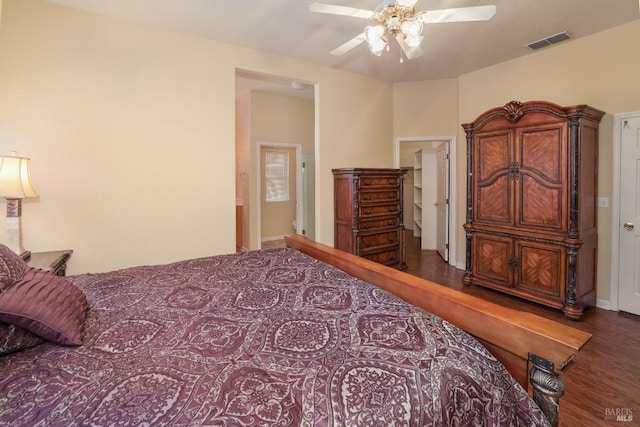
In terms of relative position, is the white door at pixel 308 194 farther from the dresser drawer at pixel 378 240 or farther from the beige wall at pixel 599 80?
the beige wall at pixel 599 80

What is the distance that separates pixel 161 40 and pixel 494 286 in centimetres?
459

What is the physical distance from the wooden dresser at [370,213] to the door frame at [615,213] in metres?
2.25

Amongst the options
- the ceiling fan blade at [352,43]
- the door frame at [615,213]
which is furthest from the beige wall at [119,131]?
the door frame at [615,213]

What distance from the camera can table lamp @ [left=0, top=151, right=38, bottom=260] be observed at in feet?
6.99

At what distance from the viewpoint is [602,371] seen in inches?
84.2

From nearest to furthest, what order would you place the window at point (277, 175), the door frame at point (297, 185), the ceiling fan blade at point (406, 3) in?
the ceiling fan blade at point (406, 3) < the door frame at point (297, 185) < the window at point (277, 175)

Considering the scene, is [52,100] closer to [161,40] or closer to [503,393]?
[161,40]

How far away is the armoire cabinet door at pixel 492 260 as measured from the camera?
11.6 ft

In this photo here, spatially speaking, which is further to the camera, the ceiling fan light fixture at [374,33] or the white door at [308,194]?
the white door at [308,194]

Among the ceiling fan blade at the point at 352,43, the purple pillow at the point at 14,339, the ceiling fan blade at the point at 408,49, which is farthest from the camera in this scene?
the ceiling fan blade at the point at 352,43

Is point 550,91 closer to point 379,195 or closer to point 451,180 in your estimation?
point 451,180

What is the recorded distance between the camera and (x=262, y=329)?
1138 millimetres

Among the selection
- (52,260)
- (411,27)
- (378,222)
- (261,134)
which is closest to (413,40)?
(411,27)

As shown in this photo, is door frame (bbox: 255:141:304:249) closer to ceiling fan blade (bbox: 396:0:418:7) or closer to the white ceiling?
the white ceiling
